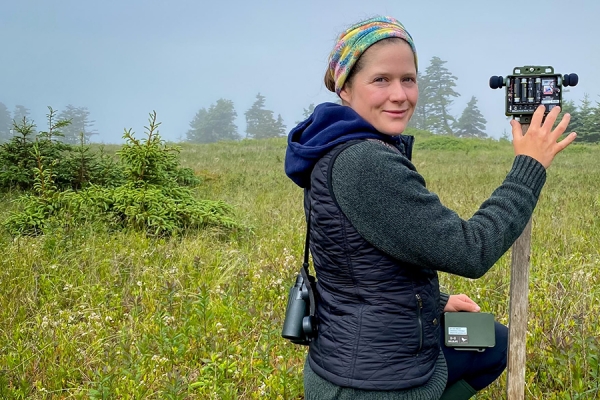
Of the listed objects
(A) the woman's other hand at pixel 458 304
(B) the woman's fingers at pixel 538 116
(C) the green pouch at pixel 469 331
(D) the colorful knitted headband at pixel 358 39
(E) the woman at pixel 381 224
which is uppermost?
(D) the colorful knitted headband at pixel 358 39

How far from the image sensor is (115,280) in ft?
16.4

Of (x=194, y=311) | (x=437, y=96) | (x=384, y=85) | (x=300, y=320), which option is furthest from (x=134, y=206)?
(x=437, y=96)

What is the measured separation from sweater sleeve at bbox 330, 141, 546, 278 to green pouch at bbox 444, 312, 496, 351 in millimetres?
537

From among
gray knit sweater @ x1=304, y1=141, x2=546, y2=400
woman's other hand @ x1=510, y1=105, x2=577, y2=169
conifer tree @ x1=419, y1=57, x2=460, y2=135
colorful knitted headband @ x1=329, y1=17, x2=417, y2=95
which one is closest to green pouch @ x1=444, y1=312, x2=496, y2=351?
gray knit sweater @ x1=304, y1=141, x2=546, y2=400

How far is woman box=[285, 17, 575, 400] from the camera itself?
187 centimetres

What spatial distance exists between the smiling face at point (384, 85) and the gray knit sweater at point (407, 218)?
0.19 meters

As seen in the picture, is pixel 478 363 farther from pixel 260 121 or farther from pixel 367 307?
pixel 260 121

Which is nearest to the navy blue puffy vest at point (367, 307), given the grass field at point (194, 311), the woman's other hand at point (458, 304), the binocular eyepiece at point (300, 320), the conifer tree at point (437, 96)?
the binocular eyepiece at point (300, 320)

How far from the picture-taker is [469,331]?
7.93ft

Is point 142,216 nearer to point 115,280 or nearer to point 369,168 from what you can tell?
point 115,280

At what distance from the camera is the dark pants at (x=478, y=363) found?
2414 mm

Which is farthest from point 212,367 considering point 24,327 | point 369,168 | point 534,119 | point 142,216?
point 142,216

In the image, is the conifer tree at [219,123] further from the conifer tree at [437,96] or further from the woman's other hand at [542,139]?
the woman's other hand at [542,139]

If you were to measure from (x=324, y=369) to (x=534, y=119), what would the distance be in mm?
1279
